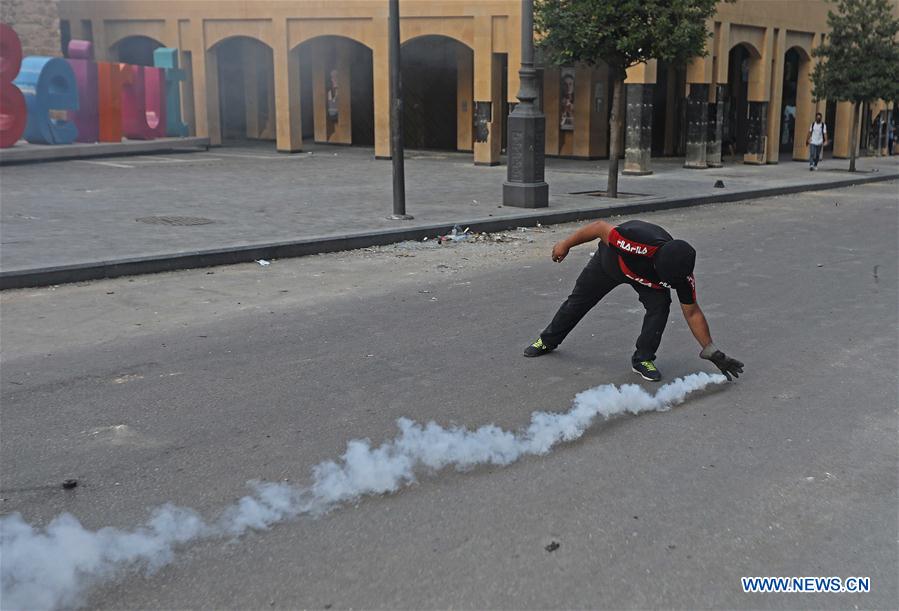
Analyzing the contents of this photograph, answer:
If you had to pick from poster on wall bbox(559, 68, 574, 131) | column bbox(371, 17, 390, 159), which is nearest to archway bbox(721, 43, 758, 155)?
poster on wall bbox(559, 68, 574, 131)

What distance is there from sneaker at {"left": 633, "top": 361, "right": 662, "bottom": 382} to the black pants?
3cm

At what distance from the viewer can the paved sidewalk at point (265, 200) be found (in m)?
10.4

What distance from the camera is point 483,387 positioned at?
585 centimetres

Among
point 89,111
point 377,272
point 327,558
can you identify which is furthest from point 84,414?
point 89,111

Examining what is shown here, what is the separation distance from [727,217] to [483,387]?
426 inches

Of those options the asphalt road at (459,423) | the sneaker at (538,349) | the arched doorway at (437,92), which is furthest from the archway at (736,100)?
the sneaker at (538,349)

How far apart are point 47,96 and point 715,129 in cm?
1752

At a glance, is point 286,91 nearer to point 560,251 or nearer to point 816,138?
point 816,138


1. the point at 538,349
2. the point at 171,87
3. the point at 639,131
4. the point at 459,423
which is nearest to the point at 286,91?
the point at 171,87

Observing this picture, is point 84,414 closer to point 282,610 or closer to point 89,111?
point 282,610

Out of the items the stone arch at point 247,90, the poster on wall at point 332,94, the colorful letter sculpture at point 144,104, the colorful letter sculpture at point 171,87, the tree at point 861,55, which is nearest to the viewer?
the tree at point 861,55

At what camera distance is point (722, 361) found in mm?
5887

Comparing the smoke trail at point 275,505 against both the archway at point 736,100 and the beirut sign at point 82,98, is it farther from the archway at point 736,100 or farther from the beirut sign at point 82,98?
the archway at point 736,100

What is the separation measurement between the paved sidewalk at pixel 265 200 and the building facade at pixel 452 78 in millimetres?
1601
